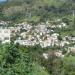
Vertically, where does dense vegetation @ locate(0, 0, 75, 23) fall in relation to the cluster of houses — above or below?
below

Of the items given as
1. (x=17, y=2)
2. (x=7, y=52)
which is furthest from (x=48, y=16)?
(x=7, y=52)

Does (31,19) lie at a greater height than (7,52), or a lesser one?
lesser

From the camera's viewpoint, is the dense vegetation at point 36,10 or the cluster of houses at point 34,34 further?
the dense vegetation at point 36,10

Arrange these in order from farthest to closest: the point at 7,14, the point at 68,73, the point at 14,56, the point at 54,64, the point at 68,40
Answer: the point at 7,14
the point at 68,40
the point at 54,64
the point at 68,73
the point at 14,56

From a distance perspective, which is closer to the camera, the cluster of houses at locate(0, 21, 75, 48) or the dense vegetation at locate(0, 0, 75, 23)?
the cluster of houses at locate(0, 21, 75, 48)

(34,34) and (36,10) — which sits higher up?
(34,34)

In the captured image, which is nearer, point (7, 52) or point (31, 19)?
point (7, 52)

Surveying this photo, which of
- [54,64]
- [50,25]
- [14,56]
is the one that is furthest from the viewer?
[50,25]

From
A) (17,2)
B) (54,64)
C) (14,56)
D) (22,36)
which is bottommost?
(17,2)

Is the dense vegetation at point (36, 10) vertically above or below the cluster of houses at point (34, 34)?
below

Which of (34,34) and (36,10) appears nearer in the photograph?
(34,34)

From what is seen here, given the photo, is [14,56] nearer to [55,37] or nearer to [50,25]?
[55,37]
